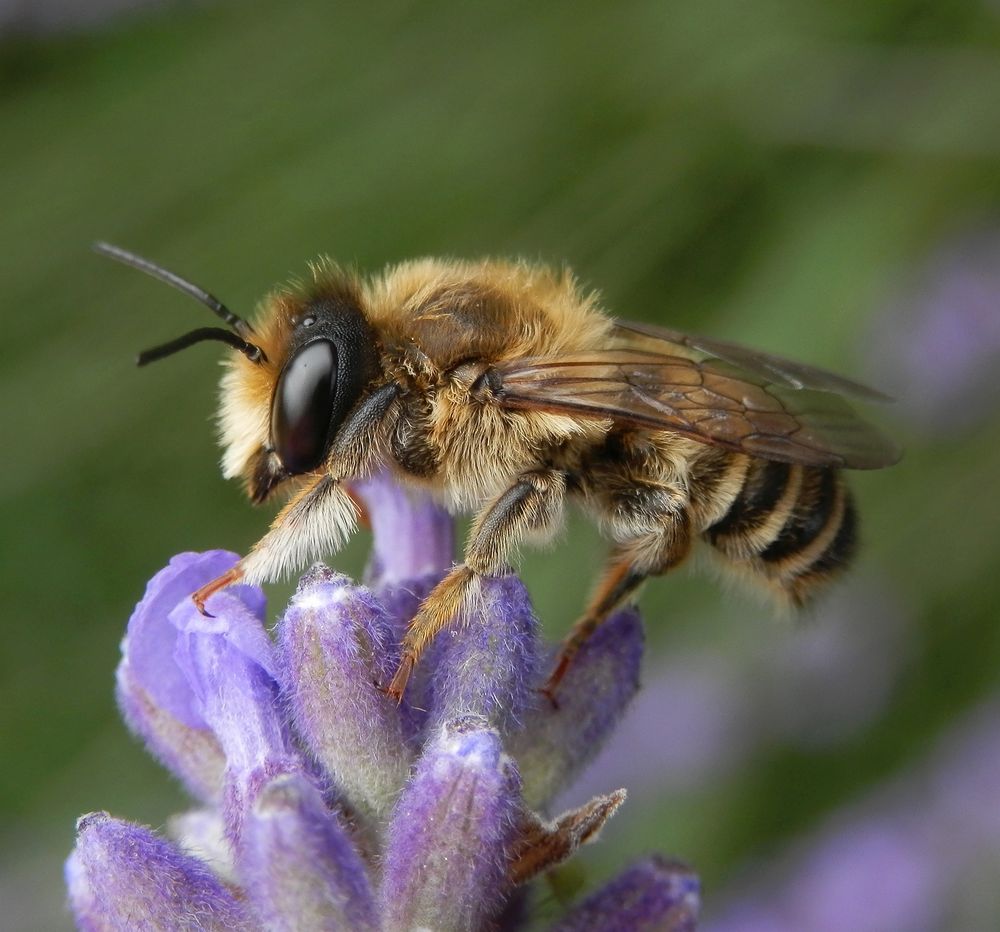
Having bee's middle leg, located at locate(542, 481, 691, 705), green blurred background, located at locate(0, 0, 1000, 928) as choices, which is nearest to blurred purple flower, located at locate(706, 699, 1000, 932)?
green blurred background, located at locate(0, 0, 1000, 928)

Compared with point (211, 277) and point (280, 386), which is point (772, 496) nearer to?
point (280, 386)

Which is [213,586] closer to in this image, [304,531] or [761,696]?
[304,531]

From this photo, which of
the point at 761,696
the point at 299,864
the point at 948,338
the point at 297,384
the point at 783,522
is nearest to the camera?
the point at 299,864

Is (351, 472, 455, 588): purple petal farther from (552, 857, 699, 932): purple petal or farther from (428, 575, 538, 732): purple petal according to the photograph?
(552, 857, 699, 932): purple petal

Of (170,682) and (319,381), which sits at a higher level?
(319,381)

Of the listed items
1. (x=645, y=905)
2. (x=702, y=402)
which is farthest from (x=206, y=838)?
(x=702, y=402)

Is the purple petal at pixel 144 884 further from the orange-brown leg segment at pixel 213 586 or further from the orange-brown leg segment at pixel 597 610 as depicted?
the orange-brown leg segment at pixel 597 610

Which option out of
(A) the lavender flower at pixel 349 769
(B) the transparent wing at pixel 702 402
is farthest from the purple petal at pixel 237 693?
(B) the transparent wing at pixel 702 402
